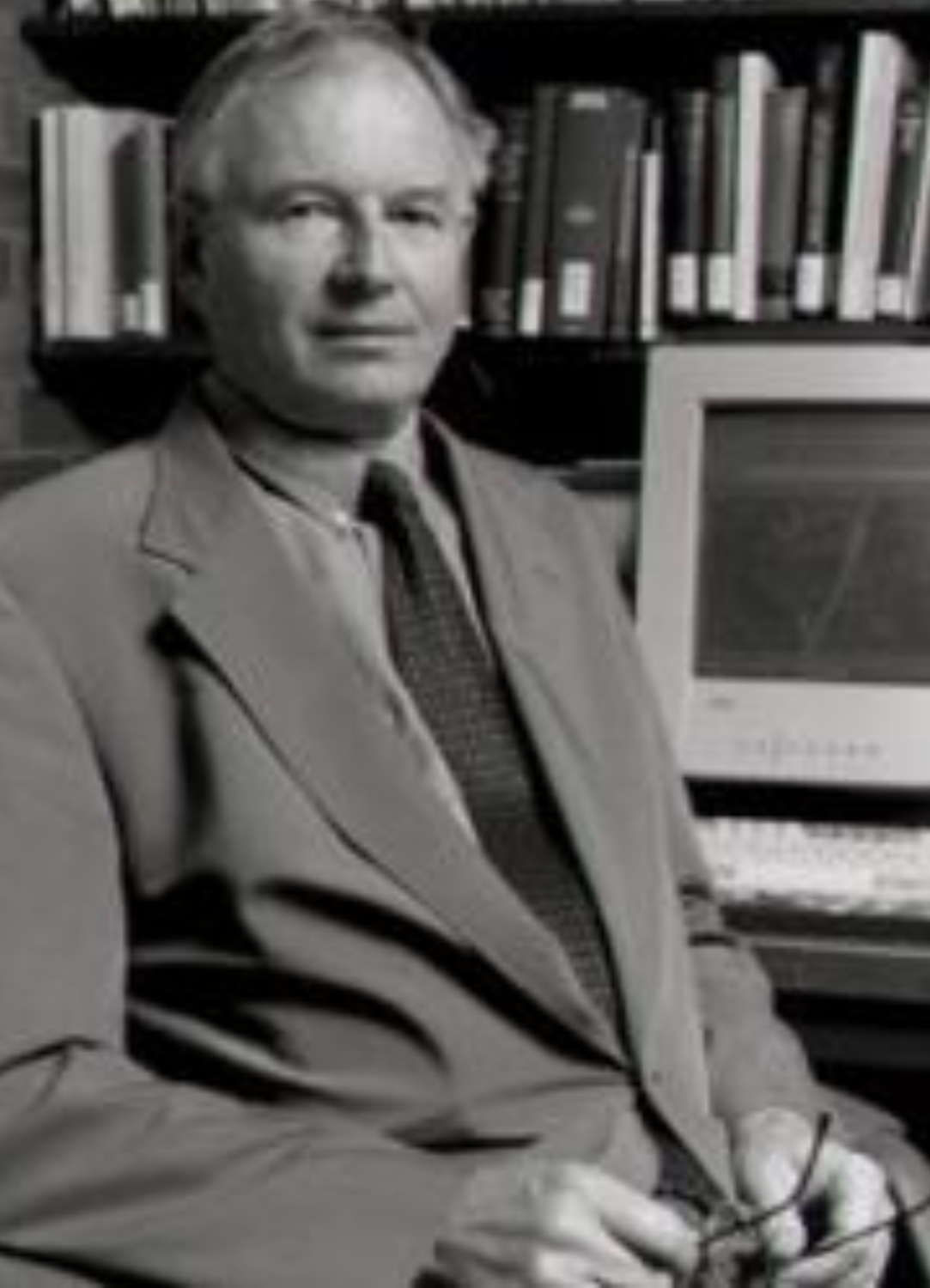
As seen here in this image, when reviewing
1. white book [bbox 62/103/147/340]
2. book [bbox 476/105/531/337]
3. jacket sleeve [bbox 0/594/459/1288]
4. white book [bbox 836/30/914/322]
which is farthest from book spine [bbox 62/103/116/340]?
jacket sleeve [bbox 0/594/459/1288]

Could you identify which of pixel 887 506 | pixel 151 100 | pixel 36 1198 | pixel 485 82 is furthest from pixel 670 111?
pixel 36 1198

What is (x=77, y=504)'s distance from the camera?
1.61 m

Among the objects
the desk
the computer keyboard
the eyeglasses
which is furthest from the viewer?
the computer keyboard

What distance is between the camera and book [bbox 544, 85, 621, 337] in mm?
2555

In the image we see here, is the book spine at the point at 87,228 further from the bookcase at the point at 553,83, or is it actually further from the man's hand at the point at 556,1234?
the man's hand at the point at 556,1234

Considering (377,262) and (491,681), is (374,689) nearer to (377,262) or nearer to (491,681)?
(491,681)

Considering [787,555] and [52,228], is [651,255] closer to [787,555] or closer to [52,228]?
[787,555]

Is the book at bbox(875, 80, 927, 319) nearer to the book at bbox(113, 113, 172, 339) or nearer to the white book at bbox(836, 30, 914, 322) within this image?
the white book at bbox(836, 30, 914, 322)

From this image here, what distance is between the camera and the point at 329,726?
5.17 feet

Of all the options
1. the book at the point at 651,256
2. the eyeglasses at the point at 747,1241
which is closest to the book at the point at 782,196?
the book at the point at 651,256

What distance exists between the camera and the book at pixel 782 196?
2502 millimetres

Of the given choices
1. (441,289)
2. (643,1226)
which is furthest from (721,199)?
(643,1226)

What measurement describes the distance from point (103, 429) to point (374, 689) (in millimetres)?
1343

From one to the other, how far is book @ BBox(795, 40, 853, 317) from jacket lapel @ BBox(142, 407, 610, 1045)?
1.02 metres
